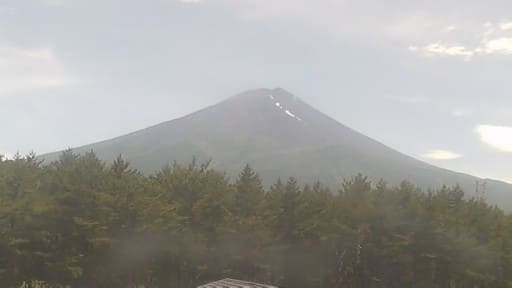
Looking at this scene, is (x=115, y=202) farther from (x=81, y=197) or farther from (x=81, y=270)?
(x=81, y=270)

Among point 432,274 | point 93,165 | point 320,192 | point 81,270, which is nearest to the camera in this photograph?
point 81,270

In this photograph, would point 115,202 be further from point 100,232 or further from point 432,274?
point 432,274

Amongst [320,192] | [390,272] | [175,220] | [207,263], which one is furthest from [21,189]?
[390,272]

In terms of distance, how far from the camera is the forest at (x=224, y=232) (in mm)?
41844

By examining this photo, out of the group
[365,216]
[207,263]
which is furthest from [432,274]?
[207,263]

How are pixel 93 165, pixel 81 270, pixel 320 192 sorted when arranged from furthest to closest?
pixel 320 192 < pixel 93 165 < pixel 81 270

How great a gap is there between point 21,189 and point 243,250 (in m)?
20.0

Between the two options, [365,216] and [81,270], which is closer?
[81,270]

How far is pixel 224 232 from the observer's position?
47.6 m

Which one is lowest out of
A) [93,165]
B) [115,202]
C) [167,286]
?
[167,286]

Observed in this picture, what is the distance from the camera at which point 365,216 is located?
52.1 metres

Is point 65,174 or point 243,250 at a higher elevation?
point 65,174

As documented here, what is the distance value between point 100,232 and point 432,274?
31.9m

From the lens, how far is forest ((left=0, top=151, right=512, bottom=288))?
41844 millimetres
